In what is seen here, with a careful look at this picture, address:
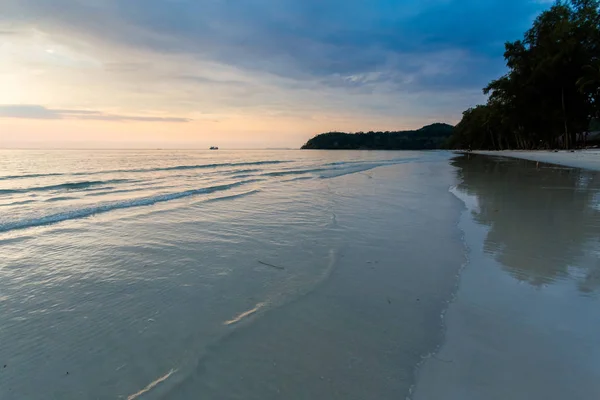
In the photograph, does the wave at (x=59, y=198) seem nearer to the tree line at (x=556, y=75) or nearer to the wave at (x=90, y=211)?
the wave at (x=90, y=211)

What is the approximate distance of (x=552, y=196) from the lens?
976cm

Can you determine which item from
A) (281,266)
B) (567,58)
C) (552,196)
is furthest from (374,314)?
(567,58)

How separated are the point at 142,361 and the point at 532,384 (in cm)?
259

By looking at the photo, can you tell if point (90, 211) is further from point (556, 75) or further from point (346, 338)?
point (556, 75)

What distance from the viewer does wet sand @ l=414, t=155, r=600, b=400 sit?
2.00m

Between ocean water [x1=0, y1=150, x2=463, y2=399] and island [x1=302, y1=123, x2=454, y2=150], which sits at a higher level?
island [x1=302, y1=123, x2=454, y2=150]

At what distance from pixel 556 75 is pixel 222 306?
46.9 meters

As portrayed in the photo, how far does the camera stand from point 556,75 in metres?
36.2

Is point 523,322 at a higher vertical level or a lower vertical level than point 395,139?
lower

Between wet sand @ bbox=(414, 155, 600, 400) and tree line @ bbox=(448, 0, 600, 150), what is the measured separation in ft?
115

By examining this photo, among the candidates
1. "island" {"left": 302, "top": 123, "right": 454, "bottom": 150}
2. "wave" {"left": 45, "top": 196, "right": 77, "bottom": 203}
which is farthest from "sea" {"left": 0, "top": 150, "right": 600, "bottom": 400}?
"island" {"left": 302, "top": 123, "right": 454, "bottom": 150}

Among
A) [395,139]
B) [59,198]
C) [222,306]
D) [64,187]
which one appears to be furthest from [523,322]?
[395,139]

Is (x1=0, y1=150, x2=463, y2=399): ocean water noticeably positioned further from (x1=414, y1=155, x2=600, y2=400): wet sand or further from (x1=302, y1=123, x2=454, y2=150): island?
(x1=302, y1=123, x2=454, y2=150): island

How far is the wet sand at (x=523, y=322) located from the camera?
78.7 inches
